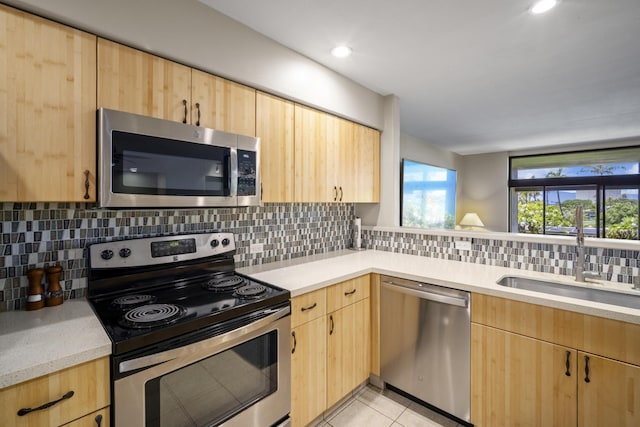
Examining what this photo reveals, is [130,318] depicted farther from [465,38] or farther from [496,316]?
[465,38]

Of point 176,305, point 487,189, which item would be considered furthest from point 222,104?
point 487,189

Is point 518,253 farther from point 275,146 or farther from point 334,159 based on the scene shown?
point 275,146

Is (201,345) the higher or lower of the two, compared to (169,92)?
lower

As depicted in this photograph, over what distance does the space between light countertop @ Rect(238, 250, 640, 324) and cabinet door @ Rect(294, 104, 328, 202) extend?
51cm

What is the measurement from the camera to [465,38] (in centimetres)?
194

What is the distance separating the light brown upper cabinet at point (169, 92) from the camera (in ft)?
4.42

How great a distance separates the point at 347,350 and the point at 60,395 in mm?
1527

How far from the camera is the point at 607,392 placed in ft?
4.58

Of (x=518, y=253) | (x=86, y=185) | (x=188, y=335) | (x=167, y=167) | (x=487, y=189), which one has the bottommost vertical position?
(x=188, y=335)

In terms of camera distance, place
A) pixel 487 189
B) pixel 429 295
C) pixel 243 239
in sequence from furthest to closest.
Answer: pixel 487 189, pixel 243 239, pixel 429 295

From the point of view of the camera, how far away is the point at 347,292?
2.02m

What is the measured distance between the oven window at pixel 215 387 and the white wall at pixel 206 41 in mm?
1472

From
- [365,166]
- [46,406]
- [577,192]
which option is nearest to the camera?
[46,406]

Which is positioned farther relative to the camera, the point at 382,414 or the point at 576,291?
the point at 382,414
